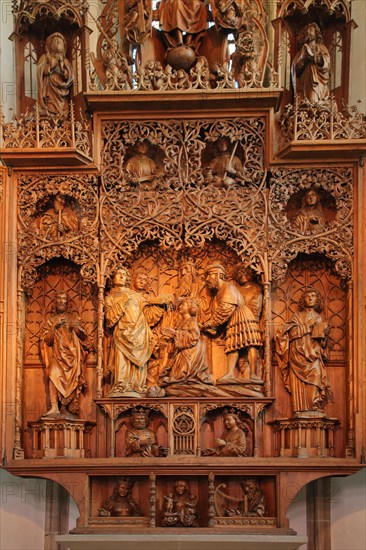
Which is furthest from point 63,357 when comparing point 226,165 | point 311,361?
point 226,165

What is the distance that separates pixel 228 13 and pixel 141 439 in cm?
490

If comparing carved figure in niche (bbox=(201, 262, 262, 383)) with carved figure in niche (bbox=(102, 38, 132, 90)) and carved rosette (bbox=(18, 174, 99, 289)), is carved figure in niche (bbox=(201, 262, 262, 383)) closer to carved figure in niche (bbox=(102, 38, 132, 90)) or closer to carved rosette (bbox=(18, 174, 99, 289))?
carved rosette (bbox=(18, 174, 99, 289))

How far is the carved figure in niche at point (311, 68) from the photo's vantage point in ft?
43.2

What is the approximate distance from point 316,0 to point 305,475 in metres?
5.34

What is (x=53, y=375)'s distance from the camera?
12953 millimetres

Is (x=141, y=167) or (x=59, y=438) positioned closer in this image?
(x=59, y=438)

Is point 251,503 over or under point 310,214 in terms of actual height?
under

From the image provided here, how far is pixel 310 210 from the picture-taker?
13328 millimetres

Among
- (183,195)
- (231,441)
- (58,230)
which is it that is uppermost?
(183,195)

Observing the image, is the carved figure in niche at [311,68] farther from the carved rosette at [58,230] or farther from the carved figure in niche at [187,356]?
the carved figure in niche at [187,356]

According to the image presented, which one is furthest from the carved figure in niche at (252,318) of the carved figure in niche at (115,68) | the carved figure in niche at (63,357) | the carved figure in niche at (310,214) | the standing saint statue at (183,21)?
the standing saint statue at (183,21)

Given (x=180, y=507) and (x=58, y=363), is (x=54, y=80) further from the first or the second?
(x=180, y=507)

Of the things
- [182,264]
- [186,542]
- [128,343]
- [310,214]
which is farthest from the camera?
[182,264]

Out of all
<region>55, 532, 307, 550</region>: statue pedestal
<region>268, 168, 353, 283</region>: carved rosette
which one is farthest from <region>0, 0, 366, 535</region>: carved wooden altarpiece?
<region>55, 532, 307, 550</region>: statue pedestal
